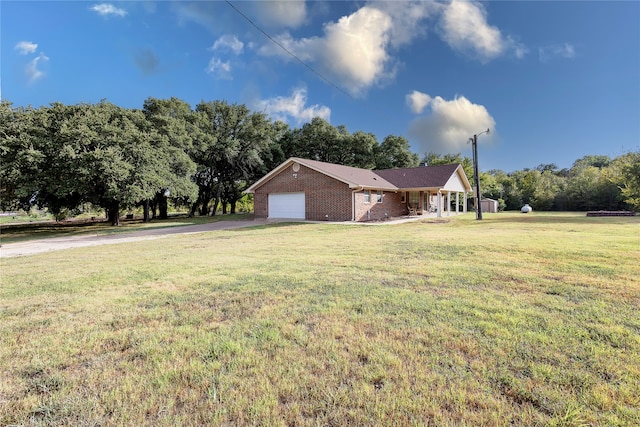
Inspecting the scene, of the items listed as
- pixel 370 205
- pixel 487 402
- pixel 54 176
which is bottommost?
pixel 487 402

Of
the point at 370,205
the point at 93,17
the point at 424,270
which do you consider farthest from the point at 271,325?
the point at 370,205

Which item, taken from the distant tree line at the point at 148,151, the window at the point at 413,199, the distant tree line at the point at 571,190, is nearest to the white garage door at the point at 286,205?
the distant tree line at the point at 148,151

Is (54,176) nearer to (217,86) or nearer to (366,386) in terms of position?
(217,86)

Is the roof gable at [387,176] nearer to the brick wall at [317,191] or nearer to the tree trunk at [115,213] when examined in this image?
the brick wall at [317,191]

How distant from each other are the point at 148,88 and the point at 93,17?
16111mm

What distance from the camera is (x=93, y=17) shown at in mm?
12305

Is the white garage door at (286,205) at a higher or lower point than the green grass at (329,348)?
higher

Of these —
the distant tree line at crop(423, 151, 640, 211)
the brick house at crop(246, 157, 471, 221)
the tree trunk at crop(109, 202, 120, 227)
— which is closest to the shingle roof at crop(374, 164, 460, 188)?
the brick house at crop(246, 157, 471, 221)

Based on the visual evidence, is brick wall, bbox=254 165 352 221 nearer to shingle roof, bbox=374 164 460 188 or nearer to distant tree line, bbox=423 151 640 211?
shingle roof, bbox=374 164 460 188

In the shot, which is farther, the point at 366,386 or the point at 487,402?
the point at 366,386

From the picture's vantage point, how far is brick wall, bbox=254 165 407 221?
20.4 m

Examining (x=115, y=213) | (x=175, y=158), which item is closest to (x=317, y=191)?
(x=175, y=158)

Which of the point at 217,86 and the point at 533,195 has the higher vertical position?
the point at 217,86

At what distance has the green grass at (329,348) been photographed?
2073mm
